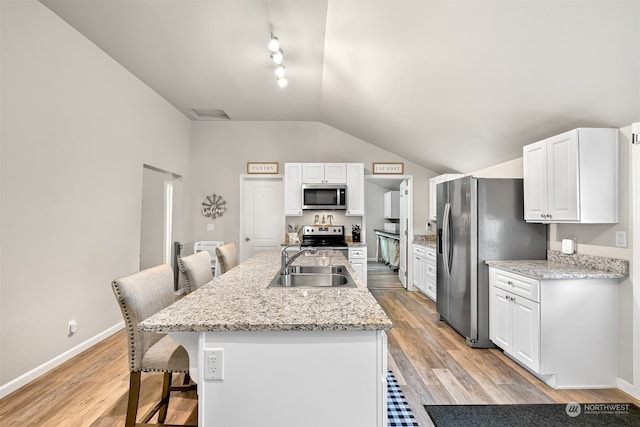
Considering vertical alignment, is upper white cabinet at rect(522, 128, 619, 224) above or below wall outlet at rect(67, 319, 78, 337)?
above

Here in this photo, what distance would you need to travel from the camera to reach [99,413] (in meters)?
1.94

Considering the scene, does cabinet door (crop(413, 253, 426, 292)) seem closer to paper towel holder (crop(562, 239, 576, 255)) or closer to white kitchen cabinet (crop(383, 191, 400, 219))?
paper towel holder (crop(562, 239, 576, 255))

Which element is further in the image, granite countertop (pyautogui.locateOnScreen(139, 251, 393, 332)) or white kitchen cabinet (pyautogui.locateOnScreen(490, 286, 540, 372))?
white kitchen cabinet (pyautogui.locateOnScreen(490, 286, 540, 372))

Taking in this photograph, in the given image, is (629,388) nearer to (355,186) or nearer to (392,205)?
(355,186)

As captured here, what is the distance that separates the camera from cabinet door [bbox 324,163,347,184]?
4.93 metres

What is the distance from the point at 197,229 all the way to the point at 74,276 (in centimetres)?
247

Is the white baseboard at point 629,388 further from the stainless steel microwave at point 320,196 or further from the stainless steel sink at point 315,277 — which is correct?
the stainless steel microwave at point 320,196

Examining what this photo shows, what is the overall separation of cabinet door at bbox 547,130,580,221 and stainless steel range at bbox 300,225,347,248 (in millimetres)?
2905

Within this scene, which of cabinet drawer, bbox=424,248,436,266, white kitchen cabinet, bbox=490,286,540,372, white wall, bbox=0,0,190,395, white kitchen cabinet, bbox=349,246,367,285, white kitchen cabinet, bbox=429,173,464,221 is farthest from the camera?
white kitchen cabinet, bbox=429,173,464,221

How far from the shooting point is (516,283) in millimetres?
2531

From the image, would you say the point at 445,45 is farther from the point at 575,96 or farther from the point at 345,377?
the point at 345,377

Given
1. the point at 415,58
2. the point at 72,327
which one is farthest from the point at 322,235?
the point at 72,327

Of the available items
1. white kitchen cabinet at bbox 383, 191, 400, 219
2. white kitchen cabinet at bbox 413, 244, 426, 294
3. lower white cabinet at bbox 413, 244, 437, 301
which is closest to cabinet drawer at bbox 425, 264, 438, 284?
lower white cabinet at bbox 413, 244, 437, 301

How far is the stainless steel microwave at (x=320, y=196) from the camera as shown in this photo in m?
4.82
